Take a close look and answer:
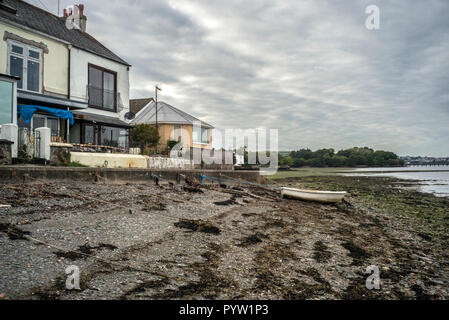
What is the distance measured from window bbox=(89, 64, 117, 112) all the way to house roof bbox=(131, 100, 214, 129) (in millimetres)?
14520

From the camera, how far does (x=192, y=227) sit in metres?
9.33

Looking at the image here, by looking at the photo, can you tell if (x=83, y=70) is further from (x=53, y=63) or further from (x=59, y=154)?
(x=59, y=154)

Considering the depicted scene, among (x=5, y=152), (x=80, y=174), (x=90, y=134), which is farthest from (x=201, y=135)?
(x=5, y=152)

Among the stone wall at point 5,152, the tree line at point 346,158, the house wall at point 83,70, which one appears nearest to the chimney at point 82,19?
the house wall at point 83,70

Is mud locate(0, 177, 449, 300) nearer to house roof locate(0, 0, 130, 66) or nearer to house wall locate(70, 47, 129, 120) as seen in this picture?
house wall locate(70, 47, 129, 120)

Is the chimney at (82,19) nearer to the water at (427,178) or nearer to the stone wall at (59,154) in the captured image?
the stone wall at (59,154)

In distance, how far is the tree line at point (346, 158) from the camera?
4788 inches

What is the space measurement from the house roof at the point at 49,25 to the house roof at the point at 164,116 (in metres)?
14.2

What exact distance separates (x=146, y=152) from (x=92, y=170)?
10.6 m

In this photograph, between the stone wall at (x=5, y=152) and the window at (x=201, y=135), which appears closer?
the stone wall at (x=5, y=152)

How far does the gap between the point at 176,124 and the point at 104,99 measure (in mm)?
15886

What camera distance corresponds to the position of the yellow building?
37531 mm
